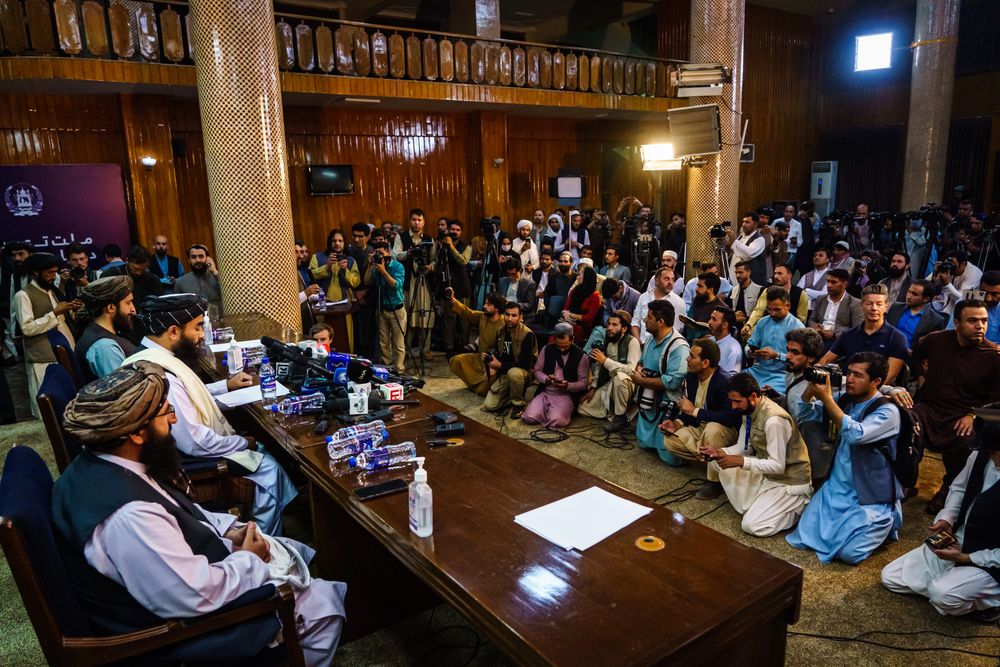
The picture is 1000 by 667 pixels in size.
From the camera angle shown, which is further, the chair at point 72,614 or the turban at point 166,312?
the turban at point 166,312

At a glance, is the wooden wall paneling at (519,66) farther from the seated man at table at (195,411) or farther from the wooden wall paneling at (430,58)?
the seated man at table at (195,411)

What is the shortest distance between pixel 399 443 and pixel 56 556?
4.50 feet

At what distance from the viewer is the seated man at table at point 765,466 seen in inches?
149

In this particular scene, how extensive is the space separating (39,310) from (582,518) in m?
5.28

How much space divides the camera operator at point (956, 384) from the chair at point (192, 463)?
154 inches

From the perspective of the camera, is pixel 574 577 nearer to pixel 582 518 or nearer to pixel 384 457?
pixel 582 518

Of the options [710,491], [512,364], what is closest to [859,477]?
[710,491]

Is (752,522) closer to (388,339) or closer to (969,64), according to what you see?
(388,339)

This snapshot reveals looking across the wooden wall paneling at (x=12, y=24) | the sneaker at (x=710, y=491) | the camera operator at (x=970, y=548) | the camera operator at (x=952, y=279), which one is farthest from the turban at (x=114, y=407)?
the wooden wall paneling at (x=12, y=24)

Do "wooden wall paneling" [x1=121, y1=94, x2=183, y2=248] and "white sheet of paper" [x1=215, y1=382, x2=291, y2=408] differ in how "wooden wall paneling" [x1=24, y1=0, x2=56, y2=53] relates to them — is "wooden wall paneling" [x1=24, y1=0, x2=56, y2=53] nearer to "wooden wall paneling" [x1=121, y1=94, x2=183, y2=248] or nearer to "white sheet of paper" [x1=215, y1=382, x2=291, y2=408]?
"wooden wall paneling" [x1=121, y1=94, x2=183, y2=248]

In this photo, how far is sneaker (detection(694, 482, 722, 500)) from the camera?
4.25m

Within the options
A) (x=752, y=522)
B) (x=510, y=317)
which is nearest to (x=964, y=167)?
(x=510, y=317)

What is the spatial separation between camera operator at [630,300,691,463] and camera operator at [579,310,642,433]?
355 mm

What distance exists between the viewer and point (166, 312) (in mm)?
3350
